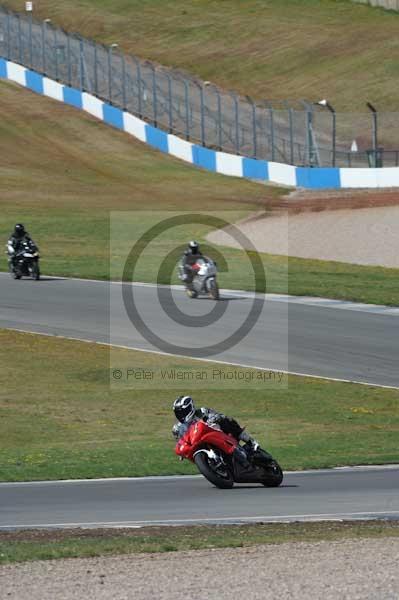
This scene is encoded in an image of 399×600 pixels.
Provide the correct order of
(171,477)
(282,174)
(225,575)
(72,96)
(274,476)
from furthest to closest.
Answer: (72,96)
(282,174)
(171,477)
(274,476)
(225,575)

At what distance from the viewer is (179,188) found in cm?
5338

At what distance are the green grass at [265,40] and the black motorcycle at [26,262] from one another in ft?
105

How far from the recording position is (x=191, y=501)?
15.0 meters

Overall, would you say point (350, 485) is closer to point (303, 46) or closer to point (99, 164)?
point (99, 164)

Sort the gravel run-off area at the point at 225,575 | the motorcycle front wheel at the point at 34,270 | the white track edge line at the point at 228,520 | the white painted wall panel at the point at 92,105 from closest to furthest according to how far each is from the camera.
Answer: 1. the gravel run-off area at the point at 225,575
2. the white track edge line at the point at 228,520
3. the motorcycle front wheel at the point at 34,270
4. the white painted wall panel at the point at 92,105

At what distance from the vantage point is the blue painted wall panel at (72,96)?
64875 millimetres

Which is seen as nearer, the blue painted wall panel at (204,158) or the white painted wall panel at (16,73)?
the blue painted wall panel at (204,158)

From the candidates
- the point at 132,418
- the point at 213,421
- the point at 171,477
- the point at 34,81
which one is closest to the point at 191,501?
the point at 213,421

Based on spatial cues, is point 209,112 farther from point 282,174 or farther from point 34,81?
point 34,81

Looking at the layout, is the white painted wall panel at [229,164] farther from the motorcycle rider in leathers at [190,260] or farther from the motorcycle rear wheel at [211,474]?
the motorcycle rear wheel at [211,474]

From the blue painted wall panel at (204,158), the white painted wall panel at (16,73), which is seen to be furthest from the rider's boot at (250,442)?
the white painted wall panel at (16,73)

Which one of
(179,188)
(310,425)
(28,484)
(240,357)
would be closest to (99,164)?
(179,188)

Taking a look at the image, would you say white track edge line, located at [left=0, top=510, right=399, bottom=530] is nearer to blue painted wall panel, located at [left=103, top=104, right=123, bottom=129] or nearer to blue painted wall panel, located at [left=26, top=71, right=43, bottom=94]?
blue painted wall panel, located at [left=103, top=104, right=123, bottom=129]

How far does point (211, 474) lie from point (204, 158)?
4293 cm
